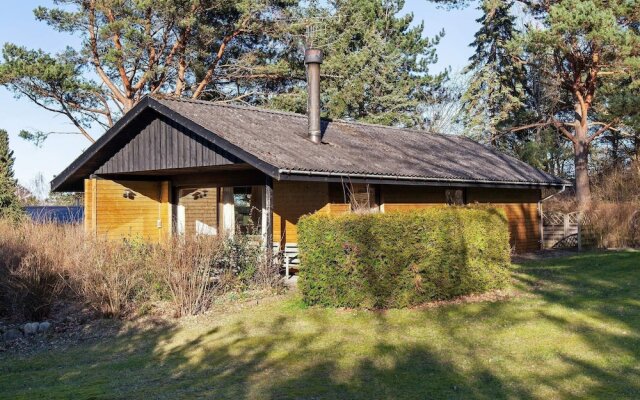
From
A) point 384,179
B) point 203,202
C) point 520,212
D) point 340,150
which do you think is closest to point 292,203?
point 340,150

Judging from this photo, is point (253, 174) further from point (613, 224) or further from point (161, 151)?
point (613, 224)

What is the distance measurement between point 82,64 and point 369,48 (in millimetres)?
14074

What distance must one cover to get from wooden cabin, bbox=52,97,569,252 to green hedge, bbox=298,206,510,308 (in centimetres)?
247

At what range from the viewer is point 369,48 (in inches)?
1339

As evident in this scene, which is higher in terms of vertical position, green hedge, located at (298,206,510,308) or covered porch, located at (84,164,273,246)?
covered porch, located at (84,164,273,246)

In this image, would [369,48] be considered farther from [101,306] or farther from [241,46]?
[101,306]

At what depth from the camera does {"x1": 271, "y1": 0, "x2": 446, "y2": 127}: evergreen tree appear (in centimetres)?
3166

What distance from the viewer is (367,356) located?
26.6ft

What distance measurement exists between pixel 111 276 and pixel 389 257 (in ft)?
15.1

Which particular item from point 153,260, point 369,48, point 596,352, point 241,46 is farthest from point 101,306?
point 369,48

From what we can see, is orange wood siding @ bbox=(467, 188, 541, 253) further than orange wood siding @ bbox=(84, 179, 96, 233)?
Yes

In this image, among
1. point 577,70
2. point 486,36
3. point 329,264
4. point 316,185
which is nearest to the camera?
point 329,264

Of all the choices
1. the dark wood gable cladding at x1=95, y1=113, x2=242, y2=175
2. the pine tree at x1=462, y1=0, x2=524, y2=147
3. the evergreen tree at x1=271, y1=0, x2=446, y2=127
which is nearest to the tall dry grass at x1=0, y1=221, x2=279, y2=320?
the dark wood gable cladding at x1=95, y1=113, x2=242, y2=175

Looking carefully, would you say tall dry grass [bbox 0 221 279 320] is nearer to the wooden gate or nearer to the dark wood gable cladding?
the dark wood gable cladding
